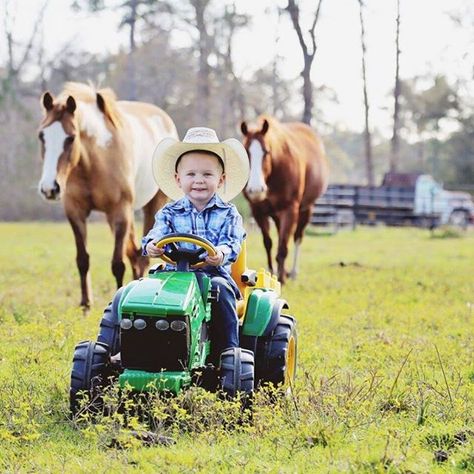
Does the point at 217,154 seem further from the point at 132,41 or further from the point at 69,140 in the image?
the point at 132,41

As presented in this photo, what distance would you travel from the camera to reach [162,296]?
4348mm

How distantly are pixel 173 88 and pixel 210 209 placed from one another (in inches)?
1474

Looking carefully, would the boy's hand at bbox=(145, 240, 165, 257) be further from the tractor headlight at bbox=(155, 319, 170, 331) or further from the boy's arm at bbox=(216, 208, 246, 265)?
the tractor headlight at bbox=(155, 319, 170, 331)

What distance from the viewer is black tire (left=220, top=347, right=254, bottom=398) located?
4457 millimetres

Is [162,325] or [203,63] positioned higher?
[203,63]

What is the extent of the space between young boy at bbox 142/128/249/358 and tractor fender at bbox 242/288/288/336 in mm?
131

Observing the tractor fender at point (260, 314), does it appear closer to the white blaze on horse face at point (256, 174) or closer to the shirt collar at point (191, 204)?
the shirt collar at point (191, 204)

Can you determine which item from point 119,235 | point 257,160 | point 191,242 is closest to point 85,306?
point 119,235

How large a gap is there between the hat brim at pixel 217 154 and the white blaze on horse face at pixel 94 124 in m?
3.72

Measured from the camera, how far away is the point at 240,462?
3691mm

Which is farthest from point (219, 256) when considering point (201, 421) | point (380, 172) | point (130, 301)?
point (380, 172)

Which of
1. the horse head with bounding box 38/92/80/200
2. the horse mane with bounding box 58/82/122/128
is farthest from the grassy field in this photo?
the horse mane with bounding box 58/82/122/128

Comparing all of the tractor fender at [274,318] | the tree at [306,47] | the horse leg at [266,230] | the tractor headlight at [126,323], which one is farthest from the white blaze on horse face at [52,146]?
the tree at [306,47]

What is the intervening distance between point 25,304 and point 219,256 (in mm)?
5423
